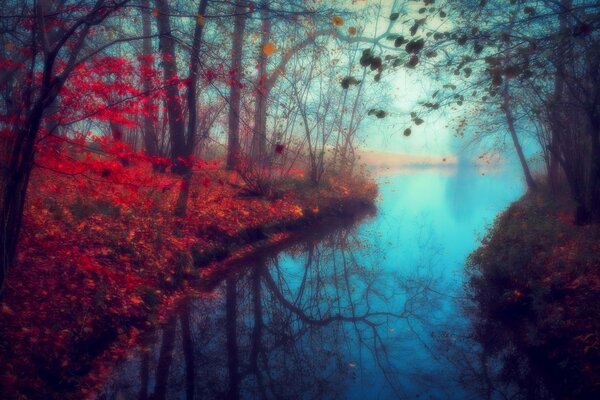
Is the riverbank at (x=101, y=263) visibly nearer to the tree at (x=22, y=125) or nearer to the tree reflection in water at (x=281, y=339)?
the tree reflection in water at (x=281, y=339)

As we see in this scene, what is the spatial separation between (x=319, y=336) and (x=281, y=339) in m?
0.62

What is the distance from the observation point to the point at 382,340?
6.21 m

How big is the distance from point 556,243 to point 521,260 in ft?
3.85

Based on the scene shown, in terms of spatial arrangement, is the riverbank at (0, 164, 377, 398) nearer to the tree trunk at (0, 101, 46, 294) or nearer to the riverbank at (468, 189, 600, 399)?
the tree trunk at (0, 101, 46, 294)

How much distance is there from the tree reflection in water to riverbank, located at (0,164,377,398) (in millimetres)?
505

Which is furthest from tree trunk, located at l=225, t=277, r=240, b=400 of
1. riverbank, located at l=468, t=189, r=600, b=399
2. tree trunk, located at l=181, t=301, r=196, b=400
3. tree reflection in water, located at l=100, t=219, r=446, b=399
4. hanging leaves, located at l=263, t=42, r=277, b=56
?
hanging leaves, located at l=263, t=42, r=277, b=56

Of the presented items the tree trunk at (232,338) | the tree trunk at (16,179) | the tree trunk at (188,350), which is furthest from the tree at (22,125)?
the tree trunk at (232,338)

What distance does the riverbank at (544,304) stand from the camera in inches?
197

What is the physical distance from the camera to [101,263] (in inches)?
268

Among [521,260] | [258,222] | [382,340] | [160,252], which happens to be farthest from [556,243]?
[160,252]

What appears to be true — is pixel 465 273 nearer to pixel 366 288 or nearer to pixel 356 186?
pixel 366 288

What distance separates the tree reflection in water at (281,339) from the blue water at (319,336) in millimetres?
16

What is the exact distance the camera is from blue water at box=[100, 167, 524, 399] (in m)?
4.88

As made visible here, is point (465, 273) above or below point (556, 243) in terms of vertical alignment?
below
